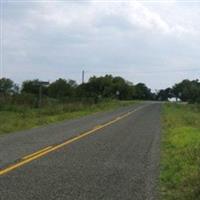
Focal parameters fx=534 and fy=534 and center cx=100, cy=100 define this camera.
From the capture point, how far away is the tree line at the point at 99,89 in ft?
307

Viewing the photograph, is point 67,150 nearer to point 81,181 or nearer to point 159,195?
point 81,181

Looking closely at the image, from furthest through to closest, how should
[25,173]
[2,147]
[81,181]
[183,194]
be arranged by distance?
[2,147] < [25,173] < [81,181] < [183,194]

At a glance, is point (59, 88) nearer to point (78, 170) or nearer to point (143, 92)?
point (143, 92)

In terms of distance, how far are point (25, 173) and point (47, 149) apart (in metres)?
4.80

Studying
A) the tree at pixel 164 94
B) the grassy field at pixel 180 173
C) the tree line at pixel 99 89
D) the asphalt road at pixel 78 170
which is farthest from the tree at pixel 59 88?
the grassy field at pixel 180 173

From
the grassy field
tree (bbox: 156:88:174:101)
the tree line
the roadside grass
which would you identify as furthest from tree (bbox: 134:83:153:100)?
the grassy field

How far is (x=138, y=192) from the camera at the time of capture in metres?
9.19

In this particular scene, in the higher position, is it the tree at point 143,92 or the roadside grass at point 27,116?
the tree at point 143,92

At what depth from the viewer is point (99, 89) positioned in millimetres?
130875

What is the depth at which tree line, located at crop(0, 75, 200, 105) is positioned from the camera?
307ft

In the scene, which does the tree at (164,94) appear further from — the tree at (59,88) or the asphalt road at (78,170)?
the asphalt road at (78,170)

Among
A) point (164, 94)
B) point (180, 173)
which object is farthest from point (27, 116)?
point (164, 94)

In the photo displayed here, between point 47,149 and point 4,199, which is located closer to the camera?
point 4,199

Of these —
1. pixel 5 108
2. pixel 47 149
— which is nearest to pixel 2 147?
pixel 47 149
